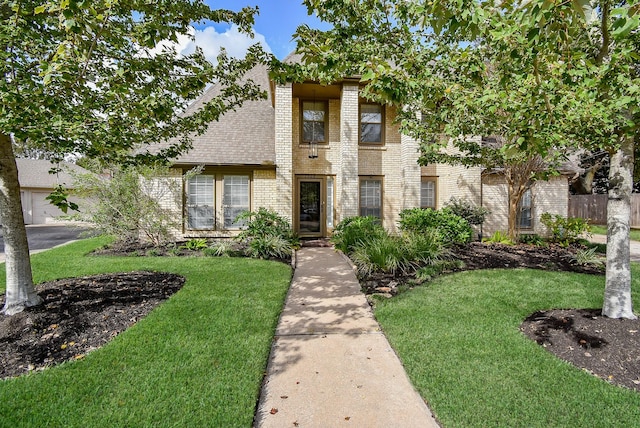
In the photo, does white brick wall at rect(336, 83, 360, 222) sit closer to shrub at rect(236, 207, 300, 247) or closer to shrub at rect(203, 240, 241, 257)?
shrub at rect(236, 207, 300, 247)

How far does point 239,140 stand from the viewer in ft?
35.8

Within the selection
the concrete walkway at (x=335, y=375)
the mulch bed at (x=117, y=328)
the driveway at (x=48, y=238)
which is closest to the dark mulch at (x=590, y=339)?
the mulch bed at (x=117, y=328)

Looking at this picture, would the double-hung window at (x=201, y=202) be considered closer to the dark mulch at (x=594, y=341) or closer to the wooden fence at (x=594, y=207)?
the dark mulch at (x=594, y=341)

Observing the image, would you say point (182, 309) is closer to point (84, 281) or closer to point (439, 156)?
point (84, 281)

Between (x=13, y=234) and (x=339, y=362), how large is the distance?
A: 14.5 ft

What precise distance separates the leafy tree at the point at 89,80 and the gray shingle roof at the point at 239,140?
5.48 m

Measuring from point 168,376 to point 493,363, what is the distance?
3139mm

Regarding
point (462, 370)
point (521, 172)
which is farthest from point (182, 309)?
point (521, 172)

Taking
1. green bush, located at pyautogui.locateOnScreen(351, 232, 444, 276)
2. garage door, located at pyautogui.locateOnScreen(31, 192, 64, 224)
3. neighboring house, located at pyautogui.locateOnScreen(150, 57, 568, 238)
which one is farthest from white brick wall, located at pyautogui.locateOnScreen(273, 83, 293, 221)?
garage door, located at pyautogui.locateOnScreen(31, 192, 64, 224)

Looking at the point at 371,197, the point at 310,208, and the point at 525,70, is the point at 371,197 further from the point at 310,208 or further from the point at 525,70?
the point at 525,70

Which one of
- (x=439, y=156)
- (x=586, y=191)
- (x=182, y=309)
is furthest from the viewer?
(x=586, y=191)

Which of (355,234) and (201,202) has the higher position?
(201,202)

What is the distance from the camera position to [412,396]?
2705mm

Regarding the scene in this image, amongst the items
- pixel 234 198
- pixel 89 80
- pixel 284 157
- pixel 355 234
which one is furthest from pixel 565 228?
pixel 89 80
